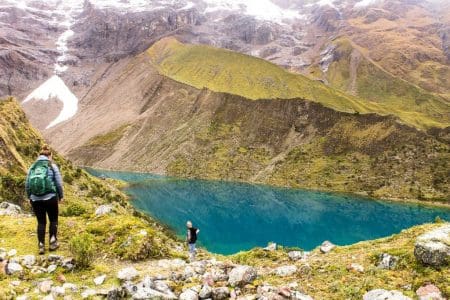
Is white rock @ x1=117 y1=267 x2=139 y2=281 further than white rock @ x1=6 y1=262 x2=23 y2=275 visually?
Yes

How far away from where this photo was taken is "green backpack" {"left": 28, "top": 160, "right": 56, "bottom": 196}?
13328 mm

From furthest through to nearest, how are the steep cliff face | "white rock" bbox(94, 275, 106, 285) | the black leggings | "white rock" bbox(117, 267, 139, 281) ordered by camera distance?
the steep cliff face
the black leggings
"white rock" bbox(117, 267, 139, 281)
"white rock" bbox(94, 275, 106, 285)

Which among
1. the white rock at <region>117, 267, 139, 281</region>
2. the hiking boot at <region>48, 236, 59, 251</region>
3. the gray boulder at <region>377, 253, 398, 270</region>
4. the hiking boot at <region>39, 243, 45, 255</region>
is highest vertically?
the gray boulder at <region>377, 253, 398, 270</region>

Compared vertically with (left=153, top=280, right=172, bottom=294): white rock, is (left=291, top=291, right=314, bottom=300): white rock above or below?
above

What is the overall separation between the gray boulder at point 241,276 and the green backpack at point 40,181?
6337 mm

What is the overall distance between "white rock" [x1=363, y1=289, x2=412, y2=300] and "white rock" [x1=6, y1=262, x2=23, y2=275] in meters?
9.76

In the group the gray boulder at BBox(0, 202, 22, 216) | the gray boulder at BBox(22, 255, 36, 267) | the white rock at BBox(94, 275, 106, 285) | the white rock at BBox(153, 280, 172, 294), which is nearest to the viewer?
the white rock at BBox(153, 280, 172, 294)

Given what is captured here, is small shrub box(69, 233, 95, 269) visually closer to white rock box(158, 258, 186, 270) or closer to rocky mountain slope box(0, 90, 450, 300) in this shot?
rocky mountain slope box(0, 90, 450, 300)

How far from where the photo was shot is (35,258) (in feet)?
43.7

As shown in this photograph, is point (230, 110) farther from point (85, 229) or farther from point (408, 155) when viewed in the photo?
point (85, 229)

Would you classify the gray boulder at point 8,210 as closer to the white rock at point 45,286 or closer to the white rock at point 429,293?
the white rock at point 45,286

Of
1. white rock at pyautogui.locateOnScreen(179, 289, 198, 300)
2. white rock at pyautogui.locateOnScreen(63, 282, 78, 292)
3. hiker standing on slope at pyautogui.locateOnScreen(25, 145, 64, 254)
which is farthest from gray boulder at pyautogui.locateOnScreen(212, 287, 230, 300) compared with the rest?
hiker standing on slope at pyautogui.locateOnScreen(25, 145, 64, 254)

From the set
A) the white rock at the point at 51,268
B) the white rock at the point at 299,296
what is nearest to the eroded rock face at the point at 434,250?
the white rock at the point at 299,296

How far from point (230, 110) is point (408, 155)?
84.0 metres
